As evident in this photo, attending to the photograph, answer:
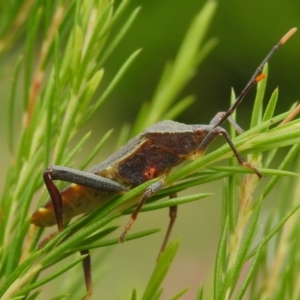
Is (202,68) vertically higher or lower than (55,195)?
higher

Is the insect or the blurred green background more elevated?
the blurred green background

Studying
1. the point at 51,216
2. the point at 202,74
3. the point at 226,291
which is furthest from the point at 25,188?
the point at 202,74

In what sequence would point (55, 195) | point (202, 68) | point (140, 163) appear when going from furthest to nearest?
point (202, 68) → point (140, 163) → point (55, 195)

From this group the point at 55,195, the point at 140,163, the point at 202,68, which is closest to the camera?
the point at 55,195

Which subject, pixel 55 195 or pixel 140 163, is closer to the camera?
pixel 55 195

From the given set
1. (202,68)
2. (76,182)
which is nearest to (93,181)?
(76,182)

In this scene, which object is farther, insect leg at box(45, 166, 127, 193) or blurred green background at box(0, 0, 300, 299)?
blurred green background at box(0, 0, 300, 299)

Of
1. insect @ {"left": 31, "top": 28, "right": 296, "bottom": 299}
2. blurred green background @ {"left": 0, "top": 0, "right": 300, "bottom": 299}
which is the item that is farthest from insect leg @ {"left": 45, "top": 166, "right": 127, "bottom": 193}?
blurred green background @ {"left": 0, "top": 0, "right": 300, "bottom": 299}

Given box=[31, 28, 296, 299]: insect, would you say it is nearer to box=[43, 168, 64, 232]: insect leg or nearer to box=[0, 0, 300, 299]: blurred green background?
box=[43, 168, 64, 232]: insect leg

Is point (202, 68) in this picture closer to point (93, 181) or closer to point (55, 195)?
point (93, 181)

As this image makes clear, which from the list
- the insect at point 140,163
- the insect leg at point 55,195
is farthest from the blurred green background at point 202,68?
the insect leg at point 55,195
